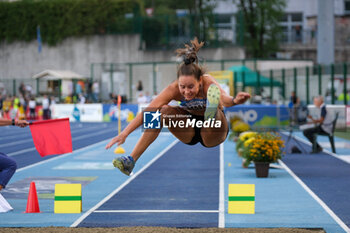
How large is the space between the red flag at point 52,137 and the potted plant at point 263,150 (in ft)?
25.1

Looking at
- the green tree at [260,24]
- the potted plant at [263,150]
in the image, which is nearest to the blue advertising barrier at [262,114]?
the potted plant at [263,150]

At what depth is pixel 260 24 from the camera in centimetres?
5656

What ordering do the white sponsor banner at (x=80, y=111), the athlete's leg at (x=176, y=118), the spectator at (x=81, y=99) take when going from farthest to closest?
the spectator at (x=81, y=99) < the white sponsor banner at (x=80, y=111) < the athlete's leg at (x=176, y=118)

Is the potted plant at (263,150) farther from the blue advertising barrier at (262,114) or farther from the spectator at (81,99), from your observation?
the spectator at (81,99)

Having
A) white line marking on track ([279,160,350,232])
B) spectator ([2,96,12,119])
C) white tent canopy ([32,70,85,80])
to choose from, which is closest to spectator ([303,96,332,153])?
white line marking on track ([279,160,350,232])

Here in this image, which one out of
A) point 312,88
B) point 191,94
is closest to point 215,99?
point 191,94

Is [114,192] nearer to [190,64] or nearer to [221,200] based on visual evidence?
[221,200]

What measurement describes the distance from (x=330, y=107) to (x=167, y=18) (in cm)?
2104

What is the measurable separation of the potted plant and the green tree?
40.8m

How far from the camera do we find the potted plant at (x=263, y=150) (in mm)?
15078

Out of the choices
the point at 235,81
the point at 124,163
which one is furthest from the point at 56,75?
the point at 124,163

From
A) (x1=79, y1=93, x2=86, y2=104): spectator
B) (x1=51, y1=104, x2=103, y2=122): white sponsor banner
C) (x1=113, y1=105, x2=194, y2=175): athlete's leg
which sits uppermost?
(x1=113, y1=105, x2=194, y2=175): athlete's leg

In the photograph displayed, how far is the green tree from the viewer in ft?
183

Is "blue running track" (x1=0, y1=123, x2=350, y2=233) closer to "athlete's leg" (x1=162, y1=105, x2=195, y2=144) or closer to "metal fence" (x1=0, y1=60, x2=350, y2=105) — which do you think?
"athlete's leg" (x1=162, y1=105, x2=195, y2=144)
